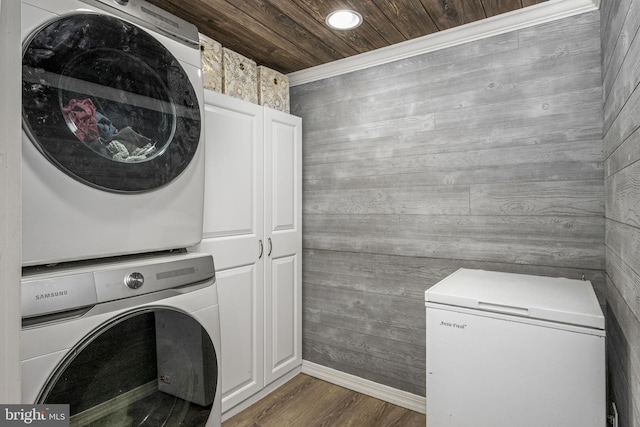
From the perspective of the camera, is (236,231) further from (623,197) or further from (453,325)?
(623,197)

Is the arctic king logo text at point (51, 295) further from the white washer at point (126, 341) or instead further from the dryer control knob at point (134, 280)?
the dryer control knob at point (134, 280)

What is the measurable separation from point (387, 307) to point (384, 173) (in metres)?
0.88

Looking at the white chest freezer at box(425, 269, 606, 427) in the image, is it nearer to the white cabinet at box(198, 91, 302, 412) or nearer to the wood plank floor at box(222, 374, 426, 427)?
the wood plank floor at box(222, 374, 426, 427)

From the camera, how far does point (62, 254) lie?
116cm

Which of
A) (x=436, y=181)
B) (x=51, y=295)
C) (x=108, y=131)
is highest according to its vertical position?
(x=108, y=131)

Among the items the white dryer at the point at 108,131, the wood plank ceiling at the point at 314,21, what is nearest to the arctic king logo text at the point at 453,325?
the white dryer at the point at 108,131

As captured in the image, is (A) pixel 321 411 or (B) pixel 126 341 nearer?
(B) pixel 126 341

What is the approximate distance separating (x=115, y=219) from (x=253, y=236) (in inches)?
38.7

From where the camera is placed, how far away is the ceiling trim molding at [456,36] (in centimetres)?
179

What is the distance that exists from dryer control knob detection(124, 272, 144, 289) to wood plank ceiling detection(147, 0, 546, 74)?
1301 millimetres

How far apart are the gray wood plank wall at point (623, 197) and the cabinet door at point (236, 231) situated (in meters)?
1.73

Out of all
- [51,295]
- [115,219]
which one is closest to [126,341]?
[51,295]

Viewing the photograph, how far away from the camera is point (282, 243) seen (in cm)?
247

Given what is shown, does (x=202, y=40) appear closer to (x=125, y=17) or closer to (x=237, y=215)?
(x=125, y=17)
